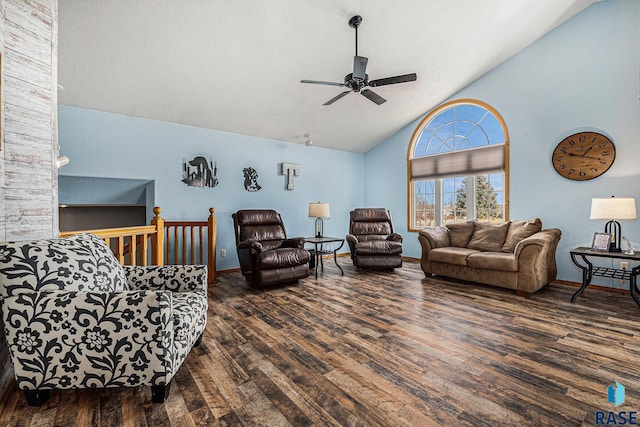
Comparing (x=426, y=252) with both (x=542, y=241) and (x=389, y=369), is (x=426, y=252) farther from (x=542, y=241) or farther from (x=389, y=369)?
(x=389, y=369)

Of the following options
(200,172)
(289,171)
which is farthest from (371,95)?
(200,172)

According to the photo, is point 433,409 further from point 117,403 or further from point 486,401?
point 117,403

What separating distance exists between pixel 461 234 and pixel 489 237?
404 mm

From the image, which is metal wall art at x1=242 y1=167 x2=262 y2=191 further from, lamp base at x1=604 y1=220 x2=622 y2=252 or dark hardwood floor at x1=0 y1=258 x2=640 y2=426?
lamp base at x1=604 y1=220 x2=622 y2=252

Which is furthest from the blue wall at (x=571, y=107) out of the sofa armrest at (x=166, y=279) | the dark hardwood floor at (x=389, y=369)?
the sofa armrest at (x=166, y=279)

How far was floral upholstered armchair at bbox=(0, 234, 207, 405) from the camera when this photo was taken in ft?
4.42

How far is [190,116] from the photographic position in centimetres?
407

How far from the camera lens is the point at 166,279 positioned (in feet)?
6.72

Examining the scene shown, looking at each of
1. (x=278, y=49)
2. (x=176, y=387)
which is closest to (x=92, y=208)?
(x=278, y=49)

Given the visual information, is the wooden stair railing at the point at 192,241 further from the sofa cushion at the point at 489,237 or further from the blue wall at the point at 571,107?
the blue wall at the point at 571,107

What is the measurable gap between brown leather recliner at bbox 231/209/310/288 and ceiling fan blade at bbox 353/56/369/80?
7.15 ft

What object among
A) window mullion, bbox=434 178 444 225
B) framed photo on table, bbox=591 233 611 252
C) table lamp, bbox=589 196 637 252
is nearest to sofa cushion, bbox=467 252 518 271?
framed photo on table, bbox=591 233 611 252

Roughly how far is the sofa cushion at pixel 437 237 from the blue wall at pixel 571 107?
988 millimetres

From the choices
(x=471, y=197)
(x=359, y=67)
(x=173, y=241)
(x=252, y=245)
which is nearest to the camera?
(x=359, y=67)
